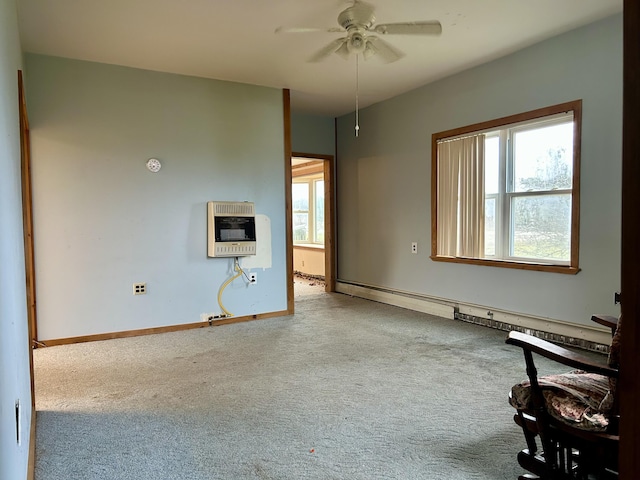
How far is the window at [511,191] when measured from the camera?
12.0 feet

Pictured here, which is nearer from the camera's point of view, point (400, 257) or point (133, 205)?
point (133, 205)

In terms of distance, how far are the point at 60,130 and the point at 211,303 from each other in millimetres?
2201

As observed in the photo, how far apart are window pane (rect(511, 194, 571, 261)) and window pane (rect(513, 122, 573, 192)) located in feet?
0.41

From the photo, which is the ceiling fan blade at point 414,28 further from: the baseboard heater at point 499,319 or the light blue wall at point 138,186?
the baseboard heater at point 499,319

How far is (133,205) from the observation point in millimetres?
4129

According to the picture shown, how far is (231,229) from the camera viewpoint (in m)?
4.52

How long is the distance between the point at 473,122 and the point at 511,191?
2.74ft

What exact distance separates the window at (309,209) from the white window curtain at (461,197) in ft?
13.2

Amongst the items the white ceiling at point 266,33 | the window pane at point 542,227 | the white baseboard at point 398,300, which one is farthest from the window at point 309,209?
the window pane at point 542,227

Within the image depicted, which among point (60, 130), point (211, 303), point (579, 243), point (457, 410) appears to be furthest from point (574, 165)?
point (60, 130)

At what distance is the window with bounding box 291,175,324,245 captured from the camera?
8.66 meters

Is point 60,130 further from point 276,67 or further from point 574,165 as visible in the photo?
point 574,165

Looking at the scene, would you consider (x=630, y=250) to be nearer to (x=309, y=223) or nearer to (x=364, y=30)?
(x=364, y=30)

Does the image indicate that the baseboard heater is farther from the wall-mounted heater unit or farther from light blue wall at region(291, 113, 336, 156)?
light blue wall at region(291, 113, 336, 156)
